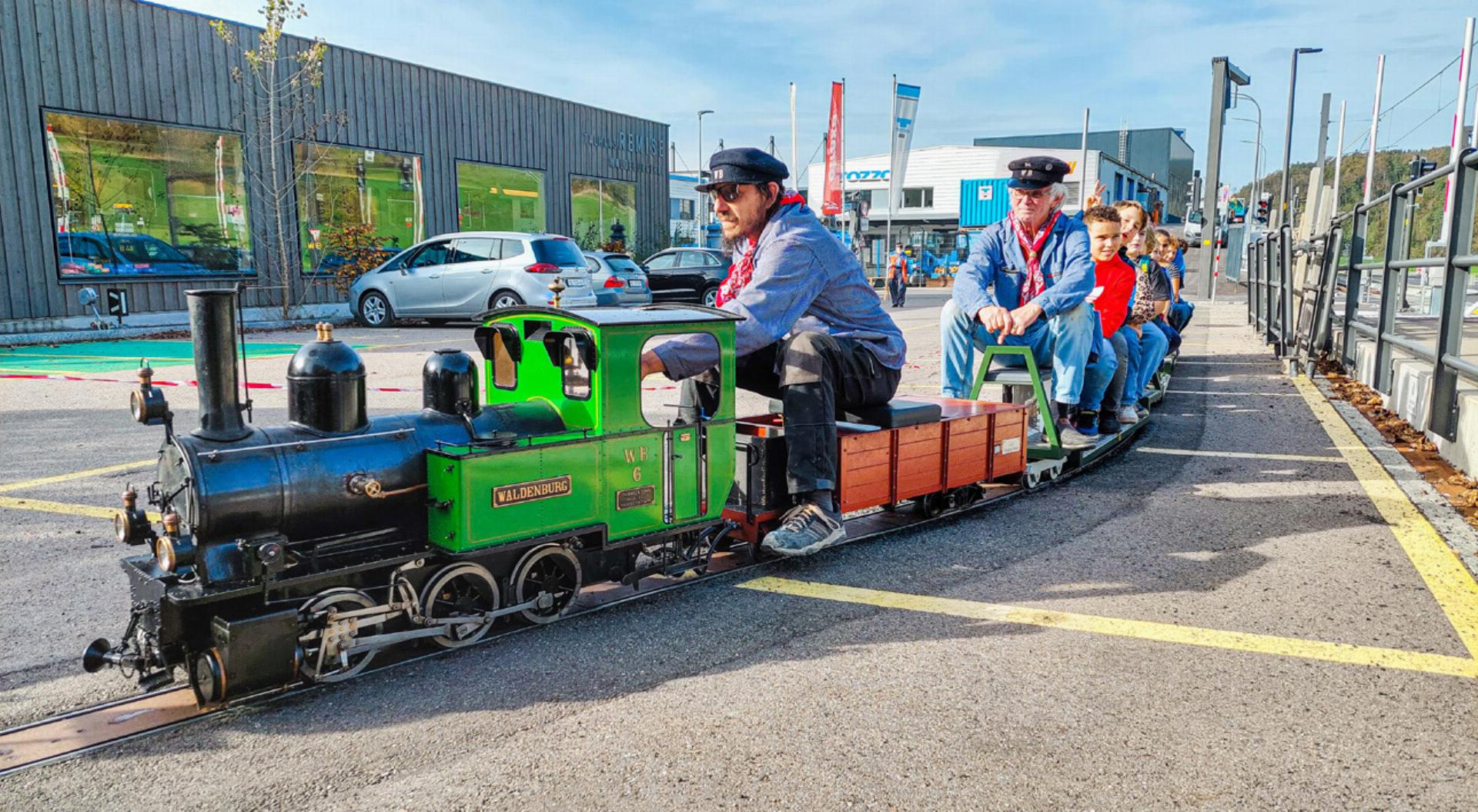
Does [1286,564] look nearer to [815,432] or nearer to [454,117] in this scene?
[815,432]

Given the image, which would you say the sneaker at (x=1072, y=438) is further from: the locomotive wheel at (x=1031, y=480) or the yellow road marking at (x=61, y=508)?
the yellow road marking at (x=61, y=508)

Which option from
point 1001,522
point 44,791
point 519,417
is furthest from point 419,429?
point 1001,522

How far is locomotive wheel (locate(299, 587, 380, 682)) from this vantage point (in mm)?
3174

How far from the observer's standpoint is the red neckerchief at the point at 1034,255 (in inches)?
261

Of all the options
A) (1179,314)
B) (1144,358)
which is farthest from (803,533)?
(1179,314)

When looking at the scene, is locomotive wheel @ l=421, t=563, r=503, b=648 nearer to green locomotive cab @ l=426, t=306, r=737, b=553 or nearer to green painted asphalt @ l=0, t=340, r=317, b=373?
green locomotive cab @ l=426, t=306, r=737, b=553

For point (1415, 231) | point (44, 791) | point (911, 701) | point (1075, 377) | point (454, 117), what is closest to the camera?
point (44, 791)

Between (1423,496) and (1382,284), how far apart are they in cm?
359

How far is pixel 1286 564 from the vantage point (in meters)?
4.55

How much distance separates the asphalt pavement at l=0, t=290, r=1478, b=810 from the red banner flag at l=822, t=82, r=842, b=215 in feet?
108

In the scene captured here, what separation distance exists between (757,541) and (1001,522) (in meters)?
1.55

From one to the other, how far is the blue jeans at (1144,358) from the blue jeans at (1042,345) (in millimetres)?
1517

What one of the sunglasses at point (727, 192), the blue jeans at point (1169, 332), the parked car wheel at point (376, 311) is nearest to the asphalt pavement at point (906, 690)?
the sunglasses at point (727, 192)

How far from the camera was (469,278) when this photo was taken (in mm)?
17219
